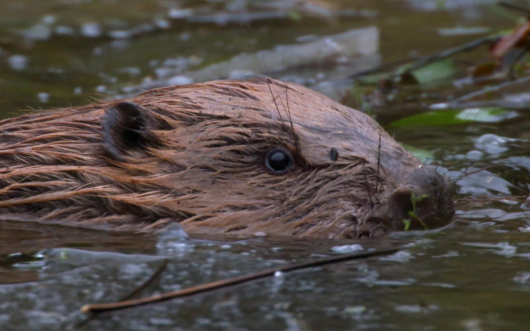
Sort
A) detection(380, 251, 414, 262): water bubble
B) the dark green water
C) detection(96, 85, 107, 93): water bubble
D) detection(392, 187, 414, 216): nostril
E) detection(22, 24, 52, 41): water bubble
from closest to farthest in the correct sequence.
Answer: the dark green water, detection(380, 251, 414, 262): water bubble, detection(392, 187, 414, 216): nostril, detection(96, 85, 107, 93): water bubble, detection(22, 24, 52, 41): water bubble

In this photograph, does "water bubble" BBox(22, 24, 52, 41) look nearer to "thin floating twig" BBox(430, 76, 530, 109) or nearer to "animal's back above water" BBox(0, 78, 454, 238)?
"thin floating twig" BBox(430, 76, 530, 109)

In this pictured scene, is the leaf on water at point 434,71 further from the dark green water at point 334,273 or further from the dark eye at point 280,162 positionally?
the dark eye at point 280,162

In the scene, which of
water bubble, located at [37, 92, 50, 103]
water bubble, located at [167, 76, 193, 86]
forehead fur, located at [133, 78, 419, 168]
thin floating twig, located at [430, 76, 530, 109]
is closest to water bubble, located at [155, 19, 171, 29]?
water bubble, located at [167, 76, 193, 86]

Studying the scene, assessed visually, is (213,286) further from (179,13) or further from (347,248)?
(179,13)

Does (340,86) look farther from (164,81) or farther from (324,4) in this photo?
(324,4)

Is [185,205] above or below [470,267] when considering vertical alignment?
above

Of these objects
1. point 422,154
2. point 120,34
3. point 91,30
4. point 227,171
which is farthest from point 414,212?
point 91,30

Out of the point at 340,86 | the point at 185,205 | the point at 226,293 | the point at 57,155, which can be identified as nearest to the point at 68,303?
the point at 226,293
